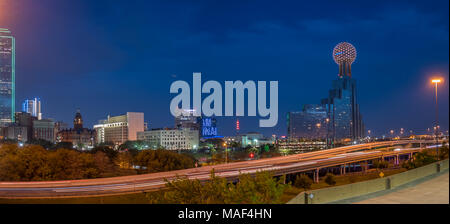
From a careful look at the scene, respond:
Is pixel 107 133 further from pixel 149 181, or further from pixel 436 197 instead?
pixel 436 197

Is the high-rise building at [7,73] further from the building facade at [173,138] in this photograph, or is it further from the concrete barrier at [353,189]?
the building facade at [173,138]

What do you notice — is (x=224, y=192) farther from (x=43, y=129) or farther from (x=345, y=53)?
(x=43, y=129)

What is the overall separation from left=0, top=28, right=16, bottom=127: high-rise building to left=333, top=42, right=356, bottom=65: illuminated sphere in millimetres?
138005

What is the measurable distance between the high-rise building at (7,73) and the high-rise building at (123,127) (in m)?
89.6

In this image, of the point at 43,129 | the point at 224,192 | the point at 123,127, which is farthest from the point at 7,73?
the point at 43,129

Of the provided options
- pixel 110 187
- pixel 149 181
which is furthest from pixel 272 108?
pixel 110 187

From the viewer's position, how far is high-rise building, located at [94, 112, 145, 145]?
6043 inches

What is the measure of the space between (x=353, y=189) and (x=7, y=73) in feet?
165

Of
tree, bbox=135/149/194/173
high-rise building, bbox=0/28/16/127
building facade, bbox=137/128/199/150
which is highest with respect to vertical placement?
high-rise building, bbox=0/28/16/127

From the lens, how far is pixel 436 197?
14.7 meters

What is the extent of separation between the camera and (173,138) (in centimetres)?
14112

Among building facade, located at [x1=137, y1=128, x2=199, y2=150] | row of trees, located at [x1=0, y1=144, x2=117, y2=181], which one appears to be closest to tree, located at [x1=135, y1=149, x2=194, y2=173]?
row of trees, located at [x1=0, y1=144, x2=117, y2=181]

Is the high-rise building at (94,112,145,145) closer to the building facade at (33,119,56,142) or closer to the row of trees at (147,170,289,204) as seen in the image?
the building facade at (33,119,56,142)

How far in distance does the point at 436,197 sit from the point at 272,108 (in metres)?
26.5
